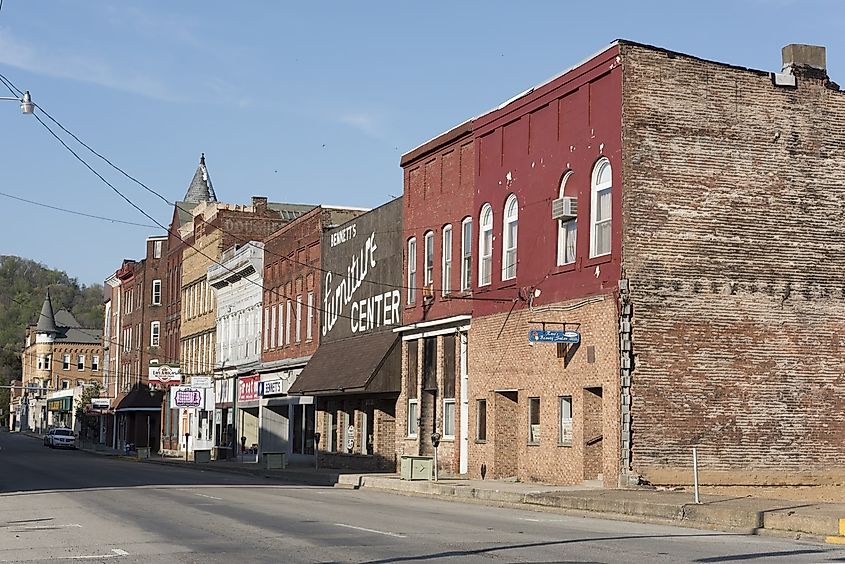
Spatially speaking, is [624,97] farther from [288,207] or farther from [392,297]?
[288,207]

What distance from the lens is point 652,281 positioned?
90.2ft

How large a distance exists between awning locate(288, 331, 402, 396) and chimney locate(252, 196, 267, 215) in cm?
2155

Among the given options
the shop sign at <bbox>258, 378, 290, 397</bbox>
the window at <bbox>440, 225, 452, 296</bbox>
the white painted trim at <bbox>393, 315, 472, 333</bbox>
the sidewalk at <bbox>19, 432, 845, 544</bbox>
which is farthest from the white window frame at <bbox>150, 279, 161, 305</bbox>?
the sidewalk at <bbox>19, 432, 845, 544</bbox>

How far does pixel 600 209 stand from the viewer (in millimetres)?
29125

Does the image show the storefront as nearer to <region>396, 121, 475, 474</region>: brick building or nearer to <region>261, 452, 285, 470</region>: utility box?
<region>396, 121, 475, 474</region>: brick building

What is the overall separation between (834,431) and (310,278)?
26.7 meters

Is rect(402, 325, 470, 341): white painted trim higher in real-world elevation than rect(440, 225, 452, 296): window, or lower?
lower

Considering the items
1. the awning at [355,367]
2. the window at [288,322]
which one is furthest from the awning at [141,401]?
the awning at [355,367]

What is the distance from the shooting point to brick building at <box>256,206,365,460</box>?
5081 cm

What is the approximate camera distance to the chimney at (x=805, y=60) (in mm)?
29484

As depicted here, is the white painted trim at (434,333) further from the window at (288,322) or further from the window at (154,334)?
the window at (154,334)

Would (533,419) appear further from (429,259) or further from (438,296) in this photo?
(429,259)

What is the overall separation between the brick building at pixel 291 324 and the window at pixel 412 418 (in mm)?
10667

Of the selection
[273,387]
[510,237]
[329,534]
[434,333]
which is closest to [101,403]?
[273,387]
